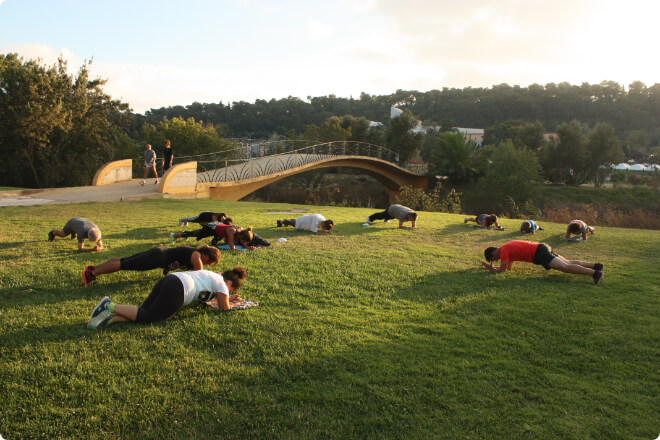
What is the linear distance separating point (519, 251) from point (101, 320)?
6.12 m

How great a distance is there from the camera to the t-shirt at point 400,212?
11.9 metres

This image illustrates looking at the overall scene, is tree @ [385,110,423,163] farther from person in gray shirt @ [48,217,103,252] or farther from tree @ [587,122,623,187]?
person in gray shirt @ [48,217,103,252]

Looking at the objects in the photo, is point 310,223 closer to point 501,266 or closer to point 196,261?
point 501,266

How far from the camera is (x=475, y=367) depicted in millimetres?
3795

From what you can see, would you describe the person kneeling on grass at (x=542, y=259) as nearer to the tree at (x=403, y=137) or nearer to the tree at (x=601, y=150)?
the tree at (x=403, y=137)

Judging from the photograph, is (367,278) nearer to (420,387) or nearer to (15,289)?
(420,387)

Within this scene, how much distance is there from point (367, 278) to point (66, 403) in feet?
13.9

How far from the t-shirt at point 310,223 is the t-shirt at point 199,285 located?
5.48 metres

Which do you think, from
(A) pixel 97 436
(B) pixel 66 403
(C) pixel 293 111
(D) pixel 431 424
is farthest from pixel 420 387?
(C) pixel 293 111

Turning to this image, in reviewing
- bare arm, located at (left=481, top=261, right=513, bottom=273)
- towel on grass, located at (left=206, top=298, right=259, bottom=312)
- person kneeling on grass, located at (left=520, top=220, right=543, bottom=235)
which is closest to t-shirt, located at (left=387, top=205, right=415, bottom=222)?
person kneeling on grass, located at (left=520, top=220, right=543, bottom=235)

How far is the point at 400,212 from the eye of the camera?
39.6 feet

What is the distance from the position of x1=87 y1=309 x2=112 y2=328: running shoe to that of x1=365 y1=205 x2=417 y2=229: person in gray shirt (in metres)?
8.75

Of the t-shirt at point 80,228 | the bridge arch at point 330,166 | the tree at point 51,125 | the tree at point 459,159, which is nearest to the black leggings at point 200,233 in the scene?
the t-shirt at point 80,228

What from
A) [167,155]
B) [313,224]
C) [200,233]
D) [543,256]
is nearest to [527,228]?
[543,256]
